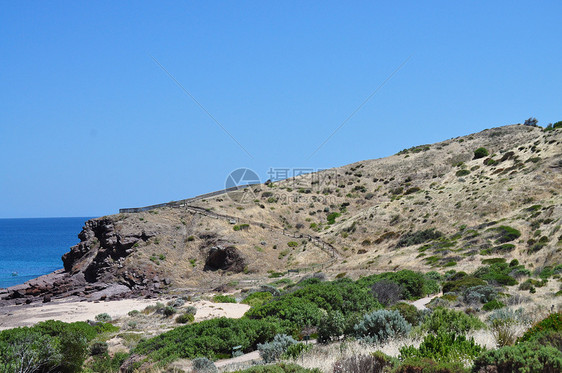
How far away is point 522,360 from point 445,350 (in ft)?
7.48

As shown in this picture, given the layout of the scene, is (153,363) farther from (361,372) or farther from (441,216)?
(441,216)

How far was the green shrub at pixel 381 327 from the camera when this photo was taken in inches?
429

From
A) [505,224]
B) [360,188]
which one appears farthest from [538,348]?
[360,188]

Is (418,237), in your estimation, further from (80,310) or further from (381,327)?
(381,327)

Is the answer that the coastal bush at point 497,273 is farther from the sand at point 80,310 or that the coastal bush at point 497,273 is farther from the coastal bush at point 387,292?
the sand at point 80,310

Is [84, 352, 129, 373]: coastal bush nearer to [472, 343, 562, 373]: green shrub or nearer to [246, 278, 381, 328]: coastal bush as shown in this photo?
[246, 278, 381, 328]: coastal bush

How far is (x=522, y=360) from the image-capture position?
5.87 m

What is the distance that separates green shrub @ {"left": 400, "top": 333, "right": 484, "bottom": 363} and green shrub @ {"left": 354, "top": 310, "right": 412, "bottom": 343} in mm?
2449

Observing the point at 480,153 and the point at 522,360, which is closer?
the point at 522,360

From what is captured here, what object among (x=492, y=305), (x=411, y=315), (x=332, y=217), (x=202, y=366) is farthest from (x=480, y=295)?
(x=332, y=217)

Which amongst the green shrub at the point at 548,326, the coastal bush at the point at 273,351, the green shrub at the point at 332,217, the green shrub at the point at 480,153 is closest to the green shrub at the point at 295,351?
the coastal bush at the point at 273,351

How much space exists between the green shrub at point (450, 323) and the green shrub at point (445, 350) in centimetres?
251

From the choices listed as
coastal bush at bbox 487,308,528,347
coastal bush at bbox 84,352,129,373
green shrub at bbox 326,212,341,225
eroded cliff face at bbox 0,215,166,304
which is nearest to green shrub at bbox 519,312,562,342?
coastal bush at bbox 487,308,528,347

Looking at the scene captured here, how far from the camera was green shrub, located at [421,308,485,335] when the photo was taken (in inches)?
433
